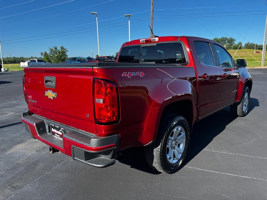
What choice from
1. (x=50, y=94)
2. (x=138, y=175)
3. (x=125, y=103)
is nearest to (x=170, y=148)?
(x=138, y=175)

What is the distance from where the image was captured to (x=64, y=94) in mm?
2320

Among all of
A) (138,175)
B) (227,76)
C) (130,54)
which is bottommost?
(138,175)

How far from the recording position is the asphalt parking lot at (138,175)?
2486 mm

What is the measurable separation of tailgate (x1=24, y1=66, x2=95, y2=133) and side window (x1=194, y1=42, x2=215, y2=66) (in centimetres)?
221

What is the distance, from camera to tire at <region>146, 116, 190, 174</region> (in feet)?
8.70

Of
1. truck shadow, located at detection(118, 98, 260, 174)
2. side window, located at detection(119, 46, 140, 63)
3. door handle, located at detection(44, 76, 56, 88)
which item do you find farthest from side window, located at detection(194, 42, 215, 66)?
door handle, located at detection(44, 76, 56, 88)

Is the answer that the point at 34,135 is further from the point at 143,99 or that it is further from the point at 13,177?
the point at 143,99

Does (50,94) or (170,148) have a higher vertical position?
(50,94)

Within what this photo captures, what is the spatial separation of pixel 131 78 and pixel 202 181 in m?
1.70

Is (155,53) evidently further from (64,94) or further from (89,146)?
(89,146)

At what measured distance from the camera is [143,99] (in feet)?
7.48

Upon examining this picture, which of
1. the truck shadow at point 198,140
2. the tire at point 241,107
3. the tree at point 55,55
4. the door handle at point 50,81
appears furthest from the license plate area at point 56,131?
the tree at point 55,55

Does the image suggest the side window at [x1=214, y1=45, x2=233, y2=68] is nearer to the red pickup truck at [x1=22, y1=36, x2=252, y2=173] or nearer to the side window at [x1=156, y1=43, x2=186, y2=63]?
the red pickup truck at [x1=22, y1=36, x2=252, y2=173]

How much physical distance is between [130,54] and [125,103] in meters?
2.39
